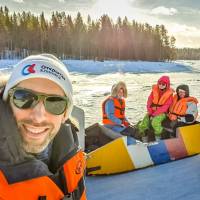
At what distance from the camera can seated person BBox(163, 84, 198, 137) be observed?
675 centimetres

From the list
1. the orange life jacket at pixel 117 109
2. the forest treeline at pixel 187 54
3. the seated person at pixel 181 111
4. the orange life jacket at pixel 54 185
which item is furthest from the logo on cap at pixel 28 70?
the forest treeline at pixel 187 54

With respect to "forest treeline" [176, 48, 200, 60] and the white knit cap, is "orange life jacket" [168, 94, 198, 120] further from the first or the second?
"forest treeline" [176, 48, 200, 60]

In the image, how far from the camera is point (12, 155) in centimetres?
143

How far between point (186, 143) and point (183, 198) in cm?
180

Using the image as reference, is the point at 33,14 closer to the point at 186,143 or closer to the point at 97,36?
the point at 97,36

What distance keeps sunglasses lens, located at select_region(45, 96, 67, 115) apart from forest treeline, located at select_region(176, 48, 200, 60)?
143 metres

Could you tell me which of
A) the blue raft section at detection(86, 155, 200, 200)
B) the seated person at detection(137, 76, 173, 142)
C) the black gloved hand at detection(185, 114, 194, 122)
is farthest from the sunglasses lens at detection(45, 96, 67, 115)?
the seated person at detection(137, 76, 173, 142)

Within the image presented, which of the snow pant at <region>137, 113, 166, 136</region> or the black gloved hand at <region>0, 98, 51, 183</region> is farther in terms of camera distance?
the snow pant at <region>137, 113, 166, 136</region>

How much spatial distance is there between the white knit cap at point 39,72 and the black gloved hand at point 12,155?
16 cm

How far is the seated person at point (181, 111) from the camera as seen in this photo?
6.75 metres

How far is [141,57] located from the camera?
228 feet

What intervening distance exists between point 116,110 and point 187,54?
146050 millimetres

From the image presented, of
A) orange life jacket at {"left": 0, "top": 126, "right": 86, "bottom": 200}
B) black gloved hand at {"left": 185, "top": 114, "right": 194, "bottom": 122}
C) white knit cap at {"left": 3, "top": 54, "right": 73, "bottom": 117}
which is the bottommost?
black gloved hand at {"left": 185, "top": 114, "right": 194, "bottom": 122}

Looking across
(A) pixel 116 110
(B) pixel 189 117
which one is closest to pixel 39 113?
(A) pixel 116 110
